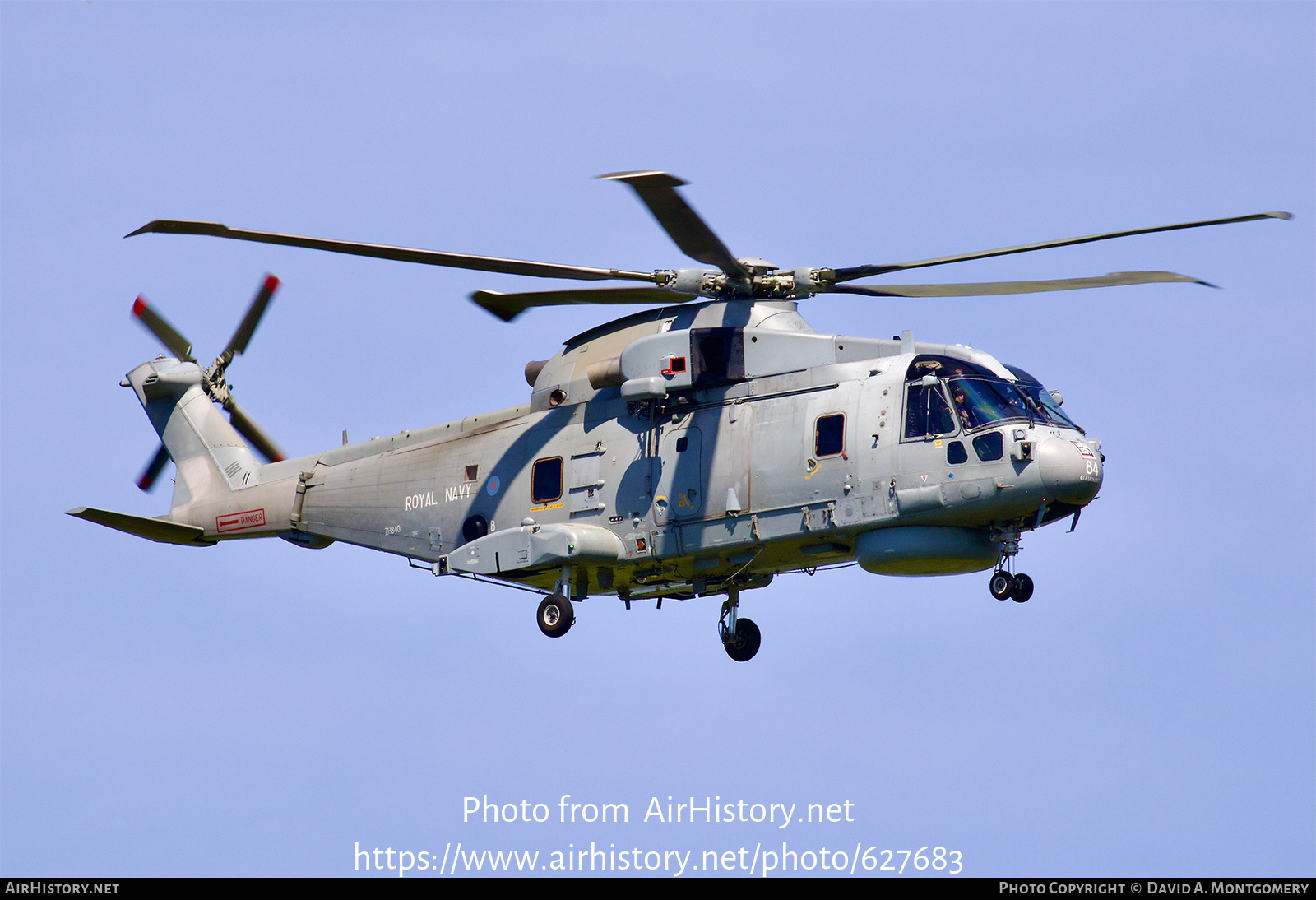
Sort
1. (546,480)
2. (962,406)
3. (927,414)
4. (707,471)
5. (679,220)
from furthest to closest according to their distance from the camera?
(546,480) < (707,471) < (927,414) < (962,406) < (679,220)

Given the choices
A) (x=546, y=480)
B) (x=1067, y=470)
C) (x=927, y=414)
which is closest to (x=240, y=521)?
(x=546, y=480)

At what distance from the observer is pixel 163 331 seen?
107 feet

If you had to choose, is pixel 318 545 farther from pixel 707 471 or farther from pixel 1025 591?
pixel 1025 591

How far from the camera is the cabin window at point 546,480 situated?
2716 centimetres

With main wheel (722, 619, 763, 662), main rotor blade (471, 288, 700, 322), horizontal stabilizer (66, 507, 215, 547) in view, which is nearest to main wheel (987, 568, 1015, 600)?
main wheel (722, 619, 763, 662)

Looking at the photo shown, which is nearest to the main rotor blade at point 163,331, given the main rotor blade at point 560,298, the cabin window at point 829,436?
the main rotor blade at point 560,298

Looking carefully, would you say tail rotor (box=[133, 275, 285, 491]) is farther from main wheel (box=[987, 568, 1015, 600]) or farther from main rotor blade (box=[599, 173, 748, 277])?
main wheel (box=[987, 568, 1015, 600])

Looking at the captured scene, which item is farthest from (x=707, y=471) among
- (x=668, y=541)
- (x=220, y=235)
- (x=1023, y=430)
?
(x=220, y=235)

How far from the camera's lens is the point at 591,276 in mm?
25766

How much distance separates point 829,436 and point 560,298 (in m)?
5.48

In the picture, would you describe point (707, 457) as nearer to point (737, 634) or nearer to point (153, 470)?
point (737, 634)

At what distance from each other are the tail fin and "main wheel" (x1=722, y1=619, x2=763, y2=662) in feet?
31.1
